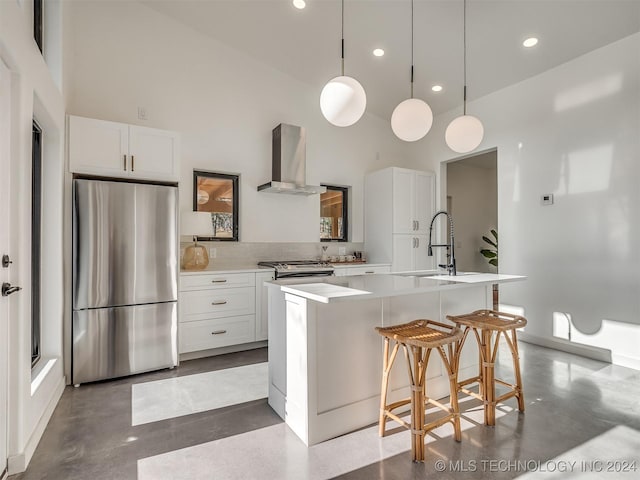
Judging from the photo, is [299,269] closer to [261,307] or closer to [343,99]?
[261,307]

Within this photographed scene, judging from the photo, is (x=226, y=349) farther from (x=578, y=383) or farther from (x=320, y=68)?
(x=320, y=68)

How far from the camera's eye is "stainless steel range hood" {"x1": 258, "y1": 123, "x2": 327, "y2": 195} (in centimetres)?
442

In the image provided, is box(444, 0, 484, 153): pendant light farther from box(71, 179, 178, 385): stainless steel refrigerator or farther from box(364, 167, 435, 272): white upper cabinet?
box(71, 179, 178, 385): stainless steel refrigerator

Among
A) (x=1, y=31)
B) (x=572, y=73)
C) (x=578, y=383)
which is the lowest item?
(x=578, y=383)

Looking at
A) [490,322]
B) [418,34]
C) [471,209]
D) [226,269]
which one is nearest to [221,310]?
[226,269]

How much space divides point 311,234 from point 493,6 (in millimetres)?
3177

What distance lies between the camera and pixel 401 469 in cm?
181

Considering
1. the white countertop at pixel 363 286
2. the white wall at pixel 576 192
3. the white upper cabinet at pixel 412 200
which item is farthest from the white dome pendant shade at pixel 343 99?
the white upper cabinet at pixel 412 200

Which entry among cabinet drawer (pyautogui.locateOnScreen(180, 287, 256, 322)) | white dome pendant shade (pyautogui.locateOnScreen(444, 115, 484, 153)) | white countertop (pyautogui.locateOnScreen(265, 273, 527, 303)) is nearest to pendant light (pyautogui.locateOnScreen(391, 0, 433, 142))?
white dome pendant shade (pyautogui.locateOnScreen(444, 115, 484, 153))

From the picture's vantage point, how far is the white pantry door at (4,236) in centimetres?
170

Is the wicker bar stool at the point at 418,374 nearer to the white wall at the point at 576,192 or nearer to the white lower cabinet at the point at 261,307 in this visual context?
the white lower cabinet at the point at 261,307

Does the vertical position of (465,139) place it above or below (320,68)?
below

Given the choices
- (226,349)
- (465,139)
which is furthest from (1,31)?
(226,349)

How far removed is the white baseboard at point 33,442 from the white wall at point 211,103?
86.8 inches
